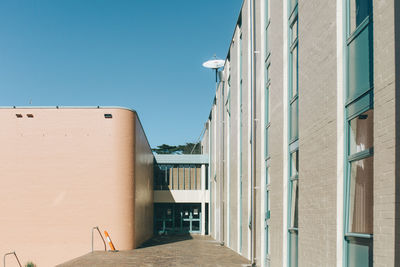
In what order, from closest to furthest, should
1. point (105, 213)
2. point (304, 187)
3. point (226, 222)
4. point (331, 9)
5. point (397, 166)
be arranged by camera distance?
point (397, 166)
point (331, 9)
point (304, 187)
point (105, 213)
point (226, 222)

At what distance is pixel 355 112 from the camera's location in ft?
24.6

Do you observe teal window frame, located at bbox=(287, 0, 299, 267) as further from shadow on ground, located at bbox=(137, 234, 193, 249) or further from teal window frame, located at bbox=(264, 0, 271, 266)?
shadow on ground, located at bbox=(137, 234, 193, 249)

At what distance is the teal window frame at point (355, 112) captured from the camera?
702cm

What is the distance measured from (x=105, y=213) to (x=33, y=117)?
4.87 metres

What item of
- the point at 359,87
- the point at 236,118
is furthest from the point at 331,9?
the point at 236,118

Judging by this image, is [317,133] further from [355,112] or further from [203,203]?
[203,203]

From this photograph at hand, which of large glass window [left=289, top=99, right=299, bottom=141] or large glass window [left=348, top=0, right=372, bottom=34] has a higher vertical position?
large glass window [left=348, top=0, right=372, bottom=34]

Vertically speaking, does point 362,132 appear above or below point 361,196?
above

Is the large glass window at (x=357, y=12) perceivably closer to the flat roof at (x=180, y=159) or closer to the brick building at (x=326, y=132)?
the brick building at (x=326, y=132)

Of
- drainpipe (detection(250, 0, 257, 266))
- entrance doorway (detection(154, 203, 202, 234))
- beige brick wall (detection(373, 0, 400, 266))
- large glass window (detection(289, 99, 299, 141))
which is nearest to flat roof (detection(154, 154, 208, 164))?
entrance doorway (detection(154, 203, 202, 234))

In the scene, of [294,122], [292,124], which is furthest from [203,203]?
[294,122]

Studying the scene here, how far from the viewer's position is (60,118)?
21.4 meters

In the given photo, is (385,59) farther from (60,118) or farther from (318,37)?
(60,118)

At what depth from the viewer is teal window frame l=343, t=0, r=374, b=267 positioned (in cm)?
702
